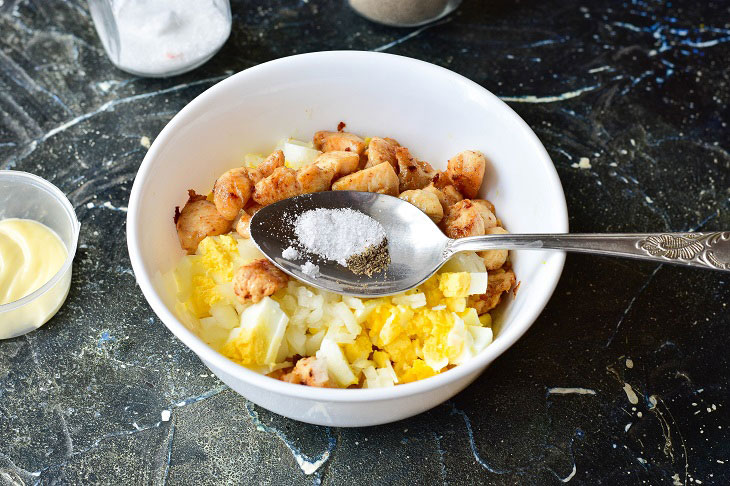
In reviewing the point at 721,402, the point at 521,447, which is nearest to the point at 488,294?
the point at 521,447

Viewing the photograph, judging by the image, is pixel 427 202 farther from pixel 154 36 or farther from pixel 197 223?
pixel 154 36

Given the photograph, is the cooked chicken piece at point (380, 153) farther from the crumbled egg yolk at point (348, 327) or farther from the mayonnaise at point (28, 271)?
the mayonnaise at point (28, 271)

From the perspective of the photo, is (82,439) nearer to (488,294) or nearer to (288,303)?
(288,303)

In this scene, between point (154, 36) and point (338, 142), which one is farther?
point (154, 36)

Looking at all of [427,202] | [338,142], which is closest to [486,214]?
[427,202]

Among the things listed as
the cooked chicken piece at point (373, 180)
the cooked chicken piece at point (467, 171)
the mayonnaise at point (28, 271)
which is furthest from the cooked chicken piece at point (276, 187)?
the mayonnaise at point (28, 271)

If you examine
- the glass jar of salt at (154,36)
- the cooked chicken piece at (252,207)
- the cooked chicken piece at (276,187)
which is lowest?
the cooked chicken piece at (252,207)

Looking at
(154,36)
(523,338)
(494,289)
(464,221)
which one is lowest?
(523,338)
